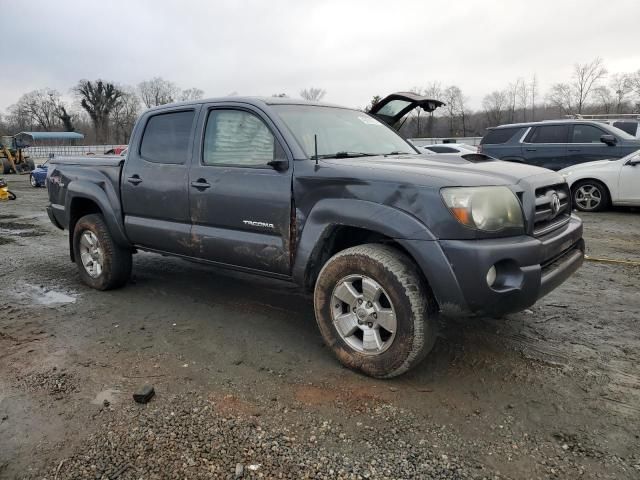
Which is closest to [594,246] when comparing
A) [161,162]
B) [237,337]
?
[237,337]

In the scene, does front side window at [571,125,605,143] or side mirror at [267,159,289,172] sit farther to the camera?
front side window at [571,125,605,143]

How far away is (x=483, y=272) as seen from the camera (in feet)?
9.11

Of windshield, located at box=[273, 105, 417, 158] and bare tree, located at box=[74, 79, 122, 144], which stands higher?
bare tree, located at box=[74, 79, 122, 144]

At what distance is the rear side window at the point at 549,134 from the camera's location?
11.0m

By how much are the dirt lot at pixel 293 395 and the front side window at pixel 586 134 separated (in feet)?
23.3

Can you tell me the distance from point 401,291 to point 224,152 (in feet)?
6.24

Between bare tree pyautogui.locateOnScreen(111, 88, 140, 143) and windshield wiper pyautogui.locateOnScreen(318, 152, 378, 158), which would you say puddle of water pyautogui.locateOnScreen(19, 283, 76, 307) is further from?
bare tree pyautogui.locateOnScreen(111, 88, 140, 143)

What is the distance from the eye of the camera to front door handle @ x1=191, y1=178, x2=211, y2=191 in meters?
3.98

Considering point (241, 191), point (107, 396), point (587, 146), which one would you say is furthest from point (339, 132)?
point (587, 146)

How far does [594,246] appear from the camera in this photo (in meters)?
6.74

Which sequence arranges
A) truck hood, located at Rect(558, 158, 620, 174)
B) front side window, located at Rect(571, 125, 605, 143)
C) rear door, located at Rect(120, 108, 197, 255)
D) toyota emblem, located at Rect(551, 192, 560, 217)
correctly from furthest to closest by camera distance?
front side window, located at Rect(571, 125, 605, 143), truck hood, located at Rect(558, 158, 620, 174), rear door, located at Rect(120, 108, 197, 255), toyota emblem, located at Rect(551, 192, 560, 217)

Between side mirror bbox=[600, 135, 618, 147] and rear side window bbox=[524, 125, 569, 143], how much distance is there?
0.72 metres

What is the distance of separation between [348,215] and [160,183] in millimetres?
1992

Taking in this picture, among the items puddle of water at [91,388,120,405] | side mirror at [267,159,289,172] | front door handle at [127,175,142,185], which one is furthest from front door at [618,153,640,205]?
puddle of water at [91,388,120,405]
